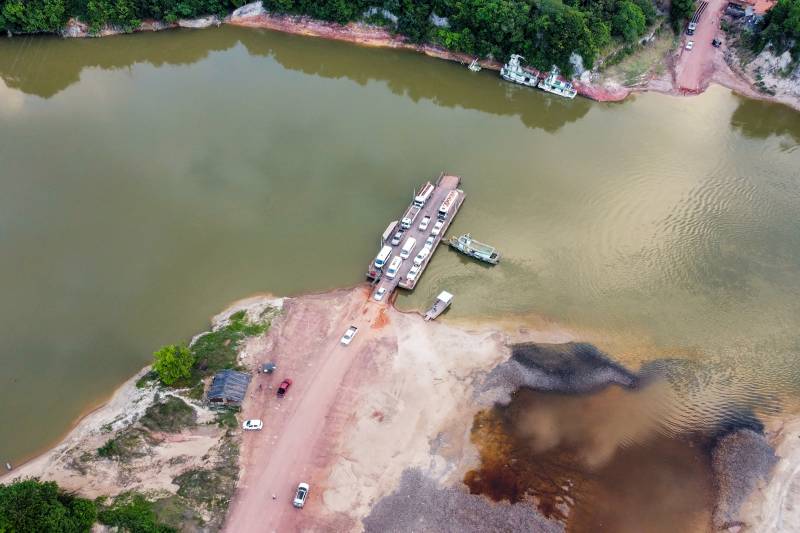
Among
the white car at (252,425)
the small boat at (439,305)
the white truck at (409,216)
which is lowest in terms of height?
the white car at (252,425)

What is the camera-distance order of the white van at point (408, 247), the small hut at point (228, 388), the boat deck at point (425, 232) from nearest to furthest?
the small hut at point (228, 388)
the boat deck at point (425, 232)
the white van at point (408, 247)

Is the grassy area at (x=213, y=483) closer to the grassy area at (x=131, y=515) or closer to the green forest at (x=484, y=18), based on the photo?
the grassy area at (x=131, y=515)

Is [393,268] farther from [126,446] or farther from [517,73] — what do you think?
[517,73]

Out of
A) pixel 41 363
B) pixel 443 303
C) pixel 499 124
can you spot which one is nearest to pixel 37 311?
pixel 41 363

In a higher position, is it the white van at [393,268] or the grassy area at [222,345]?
the white van at [393,268]

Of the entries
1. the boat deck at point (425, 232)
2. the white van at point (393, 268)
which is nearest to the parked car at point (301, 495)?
the boat deck at point (425, 232)

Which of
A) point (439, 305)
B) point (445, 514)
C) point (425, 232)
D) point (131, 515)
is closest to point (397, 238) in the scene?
point (425, 232)
